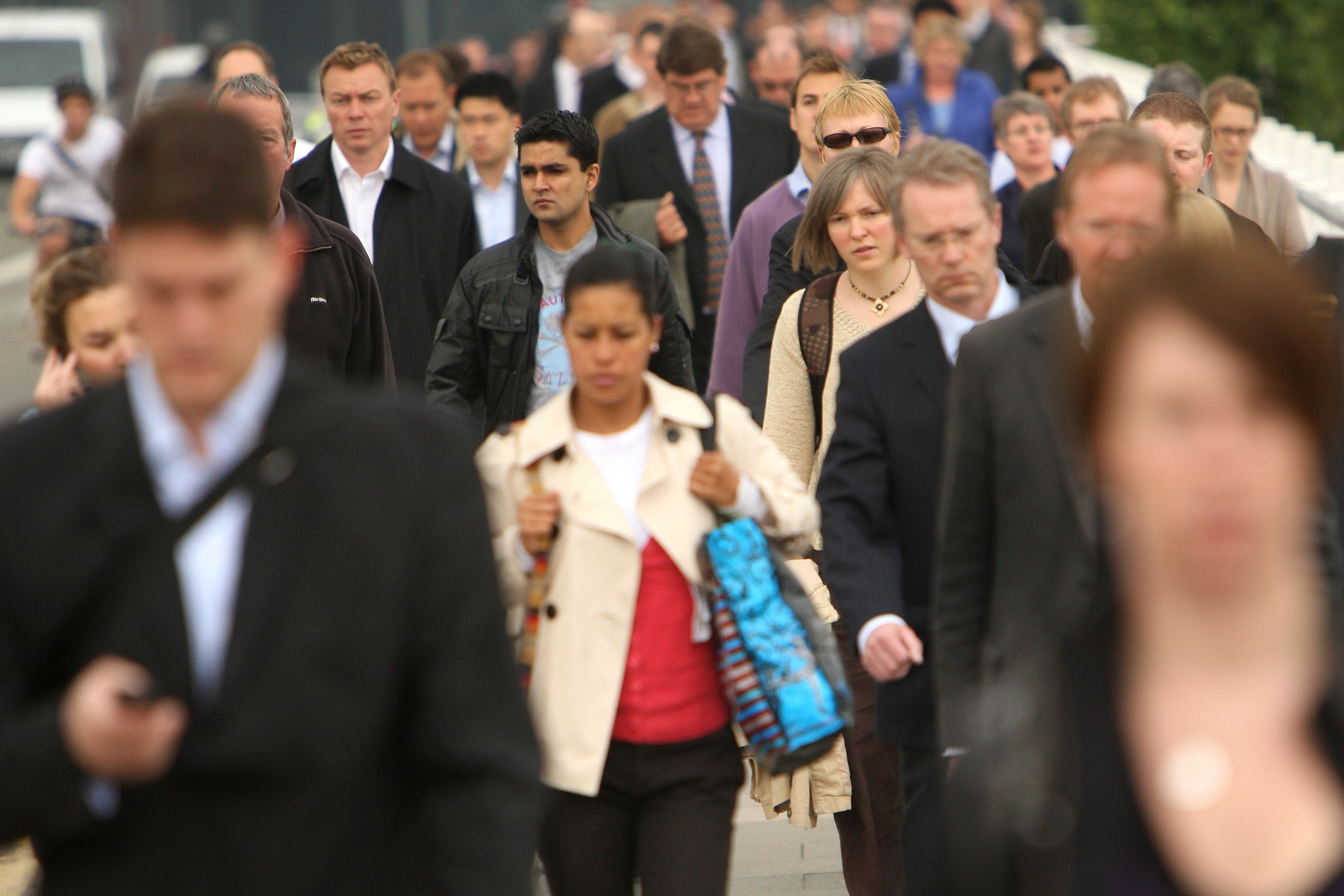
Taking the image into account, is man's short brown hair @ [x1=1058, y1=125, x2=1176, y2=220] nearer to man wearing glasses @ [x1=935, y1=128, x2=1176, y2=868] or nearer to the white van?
man wearing glasses @ [x1=935, y1=128, x2=1176, y2=868]

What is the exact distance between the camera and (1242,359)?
5.35 feet

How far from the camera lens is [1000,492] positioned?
3613 mm

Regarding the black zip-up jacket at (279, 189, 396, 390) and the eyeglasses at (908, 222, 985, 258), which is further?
the black zip-up jacket at (279, 189, 396, 390)

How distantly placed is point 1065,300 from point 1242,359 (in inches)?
79.3

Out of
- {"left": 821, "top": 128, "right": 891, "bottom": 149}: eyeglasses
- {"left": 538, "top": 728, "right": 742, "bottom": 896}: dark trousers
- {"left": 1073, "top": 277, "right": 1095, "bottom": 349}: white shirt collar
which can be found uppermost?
{"left": 821, "top": 128, "right": 891, "bottom": 149}: eyeglasses

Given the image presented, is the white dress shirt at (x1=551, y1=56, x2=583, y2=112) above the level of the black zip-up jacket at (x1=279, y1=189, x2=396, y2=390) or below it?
above

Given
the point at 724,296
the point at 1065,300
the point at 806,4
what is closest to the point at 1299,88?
the point at 724,296

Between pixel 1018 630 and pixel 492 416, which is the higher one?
pixel 1018 630

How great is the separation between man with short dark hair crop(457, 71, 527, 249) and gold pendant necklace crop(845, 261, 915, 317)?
3.29m

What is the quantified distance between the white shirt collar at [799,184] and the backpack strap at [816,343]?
2.17 metres

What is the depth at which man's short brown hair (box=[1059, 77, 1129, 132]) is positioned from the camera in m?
9.10

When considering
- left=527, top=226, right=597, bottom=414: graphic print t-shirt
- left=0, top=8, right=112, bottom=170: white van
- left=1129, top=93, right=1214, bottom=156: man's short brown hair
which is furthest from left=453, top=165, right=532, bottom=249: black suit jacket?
left=0, top=8, right=112, bottom=170: white van

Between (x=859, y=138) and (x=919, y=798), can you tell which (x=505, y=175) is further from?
(x=919, y=798)

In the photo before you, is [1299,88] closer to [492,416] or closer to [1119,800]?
[492,416]
